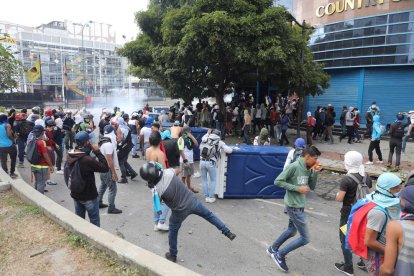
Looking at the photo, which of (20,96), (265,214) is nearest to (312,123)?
(265,214)

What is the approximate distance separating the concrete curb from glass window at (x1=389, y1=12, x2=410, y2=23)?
647 inches

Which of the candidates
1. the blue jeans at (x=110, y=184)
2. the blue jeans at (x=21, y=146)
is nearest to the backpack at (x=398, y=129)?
the blue jeans at (x=110, y=184)

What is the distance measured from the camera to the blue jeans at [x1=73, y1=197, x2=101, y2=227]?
445cm

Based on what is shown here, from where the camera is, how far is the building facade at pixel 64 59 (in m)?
59.0

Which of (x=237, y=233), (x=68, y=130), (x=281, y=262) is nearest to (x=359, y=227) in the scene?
(x=281, y=262)

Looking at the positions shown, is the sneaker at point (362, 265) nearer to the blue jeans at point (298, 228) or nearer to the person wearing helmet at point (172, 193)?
the blue jeans at point (298, 228)

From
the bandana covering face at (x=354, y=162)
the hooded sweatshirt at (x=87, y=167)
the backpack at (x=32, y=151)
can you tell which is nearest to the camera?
the bandana covering face at (x=354, y=162)

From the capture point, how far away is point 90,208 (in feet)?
14.6

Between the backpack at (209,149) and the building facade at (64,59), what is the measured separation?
5158cm

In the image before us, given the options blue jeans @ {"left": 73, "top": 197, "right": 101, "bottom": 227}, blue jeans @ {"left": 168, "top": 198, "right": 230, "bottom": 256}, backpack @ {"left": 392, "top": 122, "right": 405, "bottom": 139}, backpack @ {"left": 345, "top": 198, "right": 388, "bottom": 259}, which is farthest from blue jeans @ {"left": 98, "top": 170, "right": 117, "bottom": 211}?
backpack @ {"left": 392, "top": 122, "right": 405, "bottom": 139}

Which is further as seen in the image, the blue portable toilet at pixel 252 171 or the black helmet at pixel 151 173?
the blue portable toilet at pixel 252 171

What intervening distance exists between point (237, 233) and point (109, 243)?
2.24m

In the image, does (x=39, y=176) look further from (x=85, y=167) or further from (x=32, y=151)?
(x=85, y=167)

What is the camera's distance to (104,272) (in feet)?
11.3
